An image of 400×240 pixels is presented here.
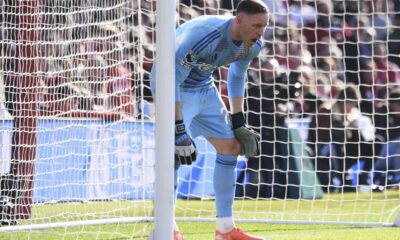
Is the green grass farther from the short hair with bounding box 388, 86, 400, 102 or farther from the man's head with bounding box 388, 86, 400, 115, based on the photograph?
the short hair with bounding box 388, 86, 400, 102

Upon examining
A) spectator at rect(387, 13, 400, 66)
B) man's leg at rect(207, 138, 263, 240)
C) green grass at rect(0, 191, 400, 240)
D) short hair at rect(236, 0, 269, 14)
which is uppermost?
spectator at rect(387, 13, 400, 66)

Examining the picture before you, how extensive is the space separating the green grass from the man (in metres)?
0.79

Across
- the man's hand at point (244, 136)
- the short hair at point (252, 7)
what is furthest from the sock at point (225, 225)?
the short hair at point (252, 7)

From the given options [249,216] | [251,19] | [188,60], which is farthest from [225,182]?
[249,216]

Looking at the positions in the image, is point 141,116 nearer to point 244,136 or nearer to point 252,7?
point 244,136

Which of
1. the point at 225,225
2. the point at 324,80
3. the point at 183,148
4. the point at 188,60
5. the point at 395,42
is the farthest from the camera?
the point at 395,42

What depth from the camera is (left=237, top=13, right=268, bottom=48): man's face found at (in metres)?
4.82

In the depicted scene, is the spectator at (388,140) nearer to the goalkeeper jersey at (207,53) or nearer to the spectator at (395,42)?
the spectator at (395,42)

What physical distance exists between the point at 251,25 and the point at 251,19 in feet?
0.14

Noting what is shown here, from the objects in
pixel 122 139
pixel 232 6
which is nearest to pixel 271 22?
pixel 232 6

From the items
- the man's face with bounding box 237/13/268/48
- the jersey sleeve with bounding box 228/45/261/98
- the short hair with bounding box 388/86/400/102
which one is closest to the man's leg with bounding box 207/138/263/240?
the jersey sleeve with bounding box 228/45/261/98

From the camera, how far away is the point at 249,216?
8117mm

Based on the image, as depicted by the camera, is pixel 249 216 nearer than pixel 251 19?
No

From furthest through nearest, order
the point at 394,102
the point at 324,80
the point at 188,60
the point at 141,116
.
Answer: the point at 394,102
the point at 324,80
the point at 141,116
the point at 188,60
